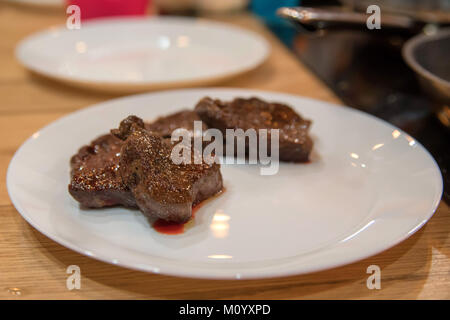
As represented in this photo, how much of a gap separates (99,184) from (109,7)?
6.32 feet

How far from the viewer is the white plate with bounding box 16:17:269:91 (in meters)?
1.93

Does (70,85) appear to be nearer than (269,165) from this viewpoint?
No

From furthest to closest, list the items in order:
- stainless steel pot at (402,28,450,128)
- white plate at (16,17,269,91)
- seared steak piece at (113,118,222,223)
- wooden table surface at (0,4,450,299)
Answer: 1. white plate at (16,17,269,91)
2. stainless steel pot at (402,28,450,128)
3. seared steak piece at (113,118,222,223)
4. wooden table surface at (0,4,450,299)

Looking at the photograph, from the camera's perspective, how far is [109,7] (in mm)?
2764

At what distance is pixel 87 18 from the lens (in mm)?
2762

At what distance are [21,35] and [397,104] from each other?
6.81 feet

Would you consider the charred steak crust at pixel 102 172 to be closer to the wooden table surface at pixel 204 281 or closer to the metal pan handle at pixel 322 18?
the wooden table surface at pixel 204 281

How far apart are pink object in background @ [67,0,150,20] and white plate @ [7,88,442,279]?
4.61 ft

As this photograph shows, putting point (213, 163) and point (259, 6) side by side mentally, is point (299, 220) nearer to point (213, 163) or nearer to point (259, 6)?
point (213, 163)

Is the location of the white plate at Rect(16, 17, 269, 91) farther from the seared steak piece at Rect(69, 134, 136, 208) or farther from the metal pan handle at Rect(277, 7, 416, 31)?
the seared steak piece at Rect(69, 134, 136, 208)

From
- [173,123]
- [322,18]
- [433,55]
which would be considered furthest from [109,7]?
[433,55]

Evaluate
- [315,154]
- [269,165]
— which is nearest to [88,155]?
[269,165]

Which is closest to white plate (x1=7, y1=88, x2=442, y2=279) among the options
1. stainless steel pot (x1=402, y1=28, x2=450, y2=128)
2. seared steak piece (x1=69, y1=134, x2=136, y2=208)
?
seared steak piece (x1=69, y1=134, x2=136, y2=208)

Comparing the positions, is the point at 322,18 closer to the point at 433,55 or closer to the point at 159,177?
the point at 433,55
